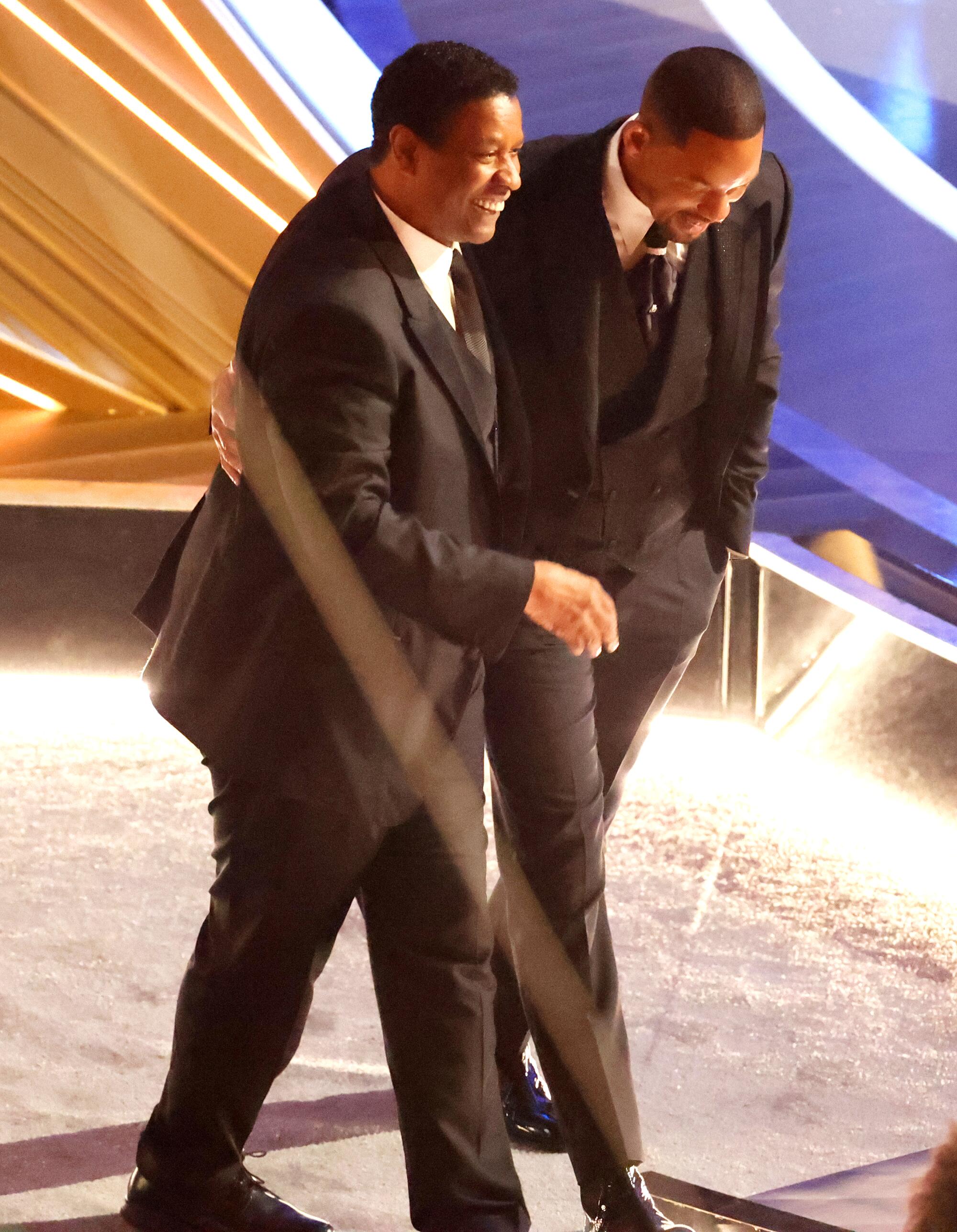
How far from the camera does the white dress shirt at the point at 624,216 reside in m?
2.00

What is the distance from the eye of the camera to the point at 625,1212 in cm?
194

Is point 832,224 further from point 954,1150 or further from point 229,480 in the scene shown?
point 954,1150

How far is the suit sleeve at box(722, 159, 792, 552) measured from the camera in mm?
2117

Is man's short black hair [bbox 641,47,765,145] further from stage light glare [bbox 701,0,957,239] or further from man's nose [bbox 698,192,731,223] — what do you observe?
stage light glare [bbox 701,0,957,239]

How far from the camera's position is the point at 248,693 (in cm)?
179

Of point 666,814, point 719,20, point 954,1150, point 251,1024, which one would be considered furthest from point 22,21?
point 954,1150

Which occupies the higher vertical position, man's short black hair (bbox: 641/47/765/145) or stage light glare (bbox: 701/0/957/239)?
stage light glare (bbox: 701/0/957/239)

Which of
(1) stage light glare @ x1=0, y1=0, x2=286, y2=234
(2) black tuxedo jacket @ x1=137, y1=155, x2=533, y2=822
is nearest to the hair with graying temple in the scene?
(2) black tuxedo jacket @ x1=137, y1=155, x2=533, y2=822

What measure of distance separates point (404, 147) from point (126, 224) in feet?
12.0

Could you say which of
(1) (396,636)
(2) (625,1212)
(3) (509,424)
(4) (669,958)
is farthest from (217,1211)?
(4) (669,958)

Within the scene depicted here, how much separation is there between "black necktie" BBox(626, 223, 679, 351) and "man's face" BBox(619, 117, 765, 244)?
0.12 feet

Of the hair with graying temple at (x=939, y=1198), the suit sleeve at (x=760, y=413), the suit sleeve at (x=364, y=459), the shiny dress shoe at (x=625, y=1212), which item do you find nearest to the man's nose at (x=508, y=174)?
the suit sleeve at (x=364, y=459)

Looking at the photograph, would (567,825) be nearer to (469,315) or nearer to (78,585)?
(469,315)

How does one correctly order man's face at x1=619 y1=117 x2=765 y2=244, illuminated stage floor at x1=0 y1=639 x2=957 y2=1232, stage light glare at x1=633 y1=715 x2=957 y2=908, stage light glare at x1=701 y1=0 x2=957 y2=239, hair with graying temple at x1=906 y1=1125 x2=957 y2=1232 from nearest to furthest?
1. hair with graying temple at x1=906 y1=1125 x2=957 y2=1232
2. man's face at x1=619 y1=117 x2=765 y2=244
3. illuminated stage floor at x1=0 y1=639 x2=957 y2=1232
4. stage light glare at x1=701 y1=0 x2=957 y2=239
5. stage light glare at x1=633 y1=715 x2=957 y2=908
